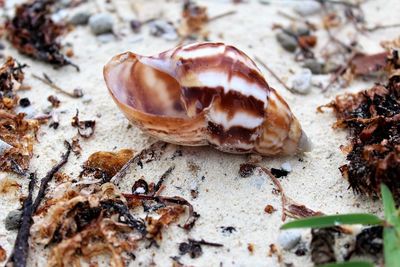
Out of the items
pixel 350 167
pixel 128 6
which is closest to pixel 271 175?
pixel 350 167

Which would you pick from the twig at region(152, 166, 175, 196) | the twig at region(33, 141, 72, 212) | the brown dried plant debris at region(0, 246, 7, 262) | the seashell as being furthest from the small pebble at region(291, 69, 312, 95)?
the brown dried plant debris at region(0, 246, 7, 262)

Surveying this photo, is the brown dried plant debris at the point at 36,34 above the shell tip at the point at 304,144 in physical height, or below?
above

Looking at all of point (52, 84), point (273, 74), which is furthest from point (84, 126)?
point (273, 74)

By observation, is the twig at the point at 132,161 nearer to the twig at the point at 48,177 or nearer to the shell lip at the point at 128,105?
the shell lip at the point at 128,105

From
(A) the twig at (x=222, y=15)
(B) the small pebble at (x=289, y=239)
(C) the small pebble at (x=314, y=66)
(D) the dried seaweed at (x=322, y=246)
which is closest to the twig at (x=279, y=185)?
(B) the small pebble at (x=289, y=239)

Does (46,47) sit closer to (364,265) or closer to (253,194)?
(253,194)
